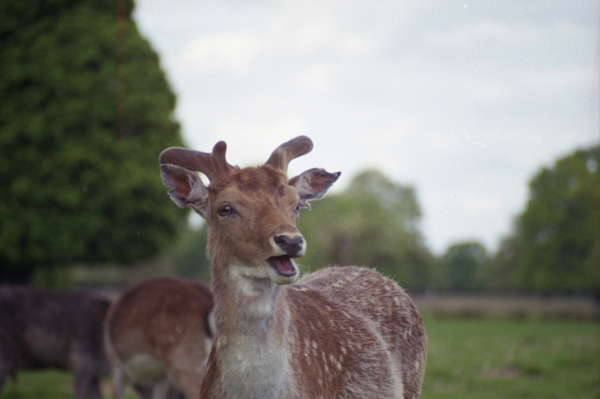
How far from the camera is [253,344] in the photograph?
3.96 m

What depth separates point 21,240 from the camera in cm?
1869

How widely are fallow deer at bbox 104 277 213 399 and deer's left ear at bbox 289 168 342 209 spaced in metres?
3.31

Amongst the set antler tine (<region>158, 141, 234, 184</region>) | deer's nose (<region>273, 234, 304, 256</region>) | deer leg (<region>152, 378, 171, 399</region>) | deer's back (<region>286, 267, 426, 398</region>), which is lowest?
deer leg (<region>152, 378, 171, 399</region>)

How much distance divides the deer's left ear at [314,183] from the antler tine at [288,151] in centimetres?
16

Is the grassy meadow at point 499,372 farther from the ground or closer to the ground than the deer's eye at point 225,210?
closer to the ground

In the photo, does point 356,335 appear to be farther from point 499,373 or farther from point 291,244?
point 499,373

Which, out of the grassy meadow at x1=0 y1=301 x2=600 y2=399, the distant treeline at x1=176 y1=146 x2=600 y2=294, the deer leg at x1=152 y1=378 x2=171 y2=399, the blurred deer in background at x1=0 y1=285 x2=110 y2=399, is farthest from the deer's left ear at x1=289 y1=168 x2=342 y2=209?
the distant treeline at x1=176 y1=146 x2=600 y2=294

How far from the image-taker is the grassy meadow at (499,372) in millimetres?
11094

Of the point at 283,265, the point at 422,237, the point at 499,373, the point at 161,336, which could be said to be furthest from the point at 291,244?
the point at 422,237

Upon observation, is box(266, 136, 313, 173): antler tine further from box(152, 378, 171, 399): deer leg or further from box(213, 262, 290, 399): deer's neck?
box(152, 378, 171, 399): deer leg

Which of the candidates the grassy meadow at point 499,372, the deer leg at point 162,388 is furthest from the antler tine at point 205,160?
the grassy meadow at point 499,372

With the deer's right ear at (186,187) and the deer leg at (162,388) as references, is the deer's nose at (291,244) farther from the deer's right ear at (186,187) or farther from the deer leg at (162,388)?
the deer leg at (162,388)

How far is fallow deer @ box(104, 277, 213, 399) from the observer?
7648 millimetres

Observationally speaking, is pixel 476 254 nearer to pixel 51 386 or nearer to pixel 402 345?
pixel 51 386
